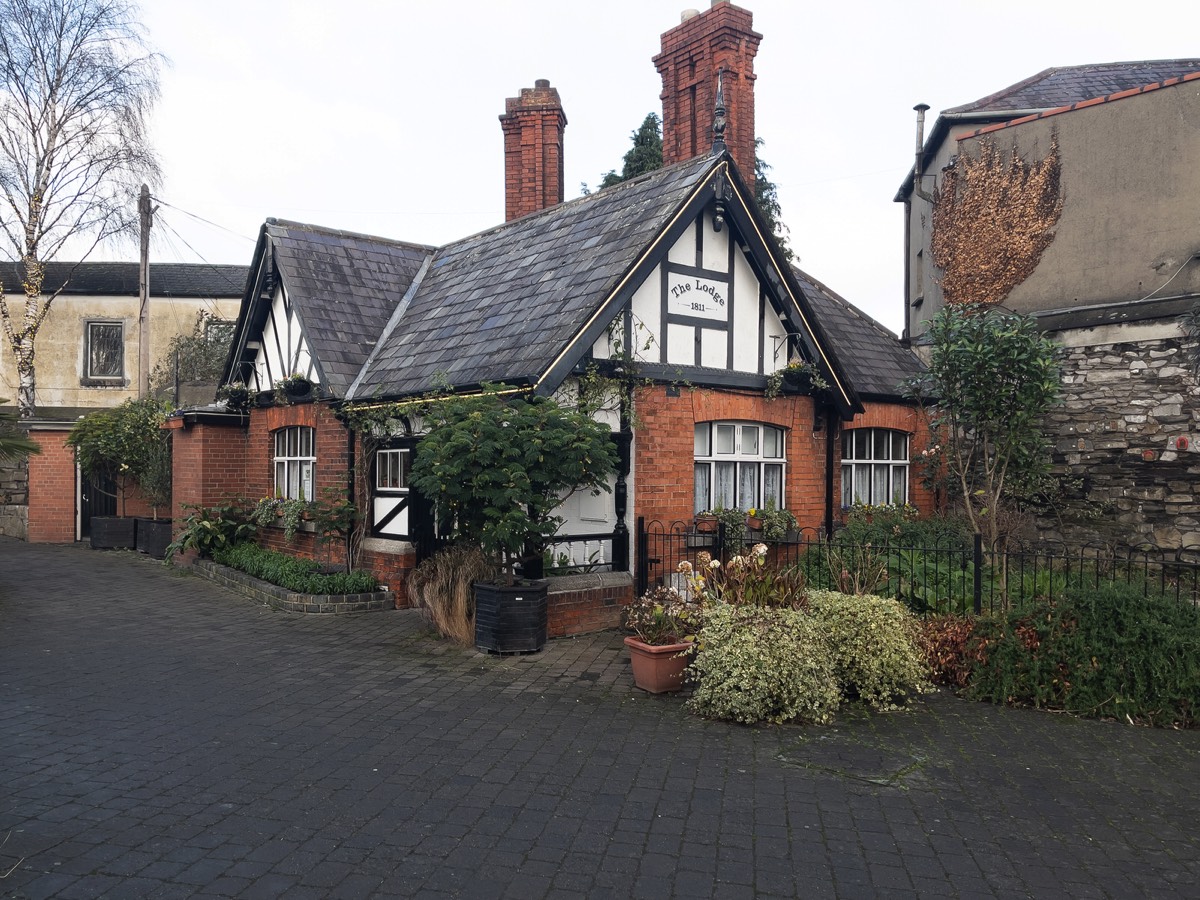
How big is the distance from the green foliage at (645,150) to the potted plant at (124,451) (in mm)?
13036

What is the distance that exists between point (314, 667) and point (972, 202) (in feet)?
41.6

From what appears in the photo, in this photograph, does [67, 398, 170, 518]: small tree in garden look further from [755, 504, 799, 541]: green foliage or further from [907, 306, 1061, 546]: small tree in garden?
[907, 306, 1061, 546]: small tree in garden

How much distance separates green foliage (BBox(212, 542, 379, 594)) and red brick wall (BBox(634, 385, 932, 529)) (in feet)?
13.3

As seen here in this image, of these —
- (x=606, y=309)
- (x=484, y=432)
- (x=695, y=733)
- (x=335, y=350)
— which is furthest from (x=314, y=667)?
(x=335, y=350)

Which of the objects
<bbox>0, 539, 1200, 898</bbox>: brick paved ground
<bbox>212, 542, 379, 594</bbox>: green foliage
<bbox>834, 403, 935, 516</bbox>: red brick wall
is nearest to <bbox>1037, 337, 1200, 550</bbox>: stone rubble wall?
<bbox>834, 403, 935, 516</bbox>: red brick wall

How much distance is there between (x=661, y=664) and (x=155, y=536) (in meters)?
14.1

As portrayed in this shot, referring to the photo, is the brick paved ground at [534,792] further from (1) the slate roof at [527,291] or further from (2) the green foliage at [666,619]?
(1) the slate roof at [527,291]

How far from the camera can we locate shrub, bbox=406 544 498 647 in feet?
31.2

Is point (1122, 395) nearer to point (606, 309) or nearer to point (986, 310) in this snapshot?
point (986, 310)

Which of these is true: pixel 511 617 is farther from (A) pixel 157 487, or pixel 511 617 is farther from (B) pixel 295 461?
(A) pixel 157 487

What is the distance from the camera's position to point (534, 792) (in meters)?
5.30

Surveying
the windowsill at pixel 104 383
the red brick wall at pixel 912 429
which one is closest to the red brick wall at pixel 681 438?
the red brick wall at pixel 912 429

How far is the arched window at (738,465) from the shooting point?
453 inches

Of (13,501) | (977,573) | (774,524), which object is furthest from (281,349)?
(13,501)
